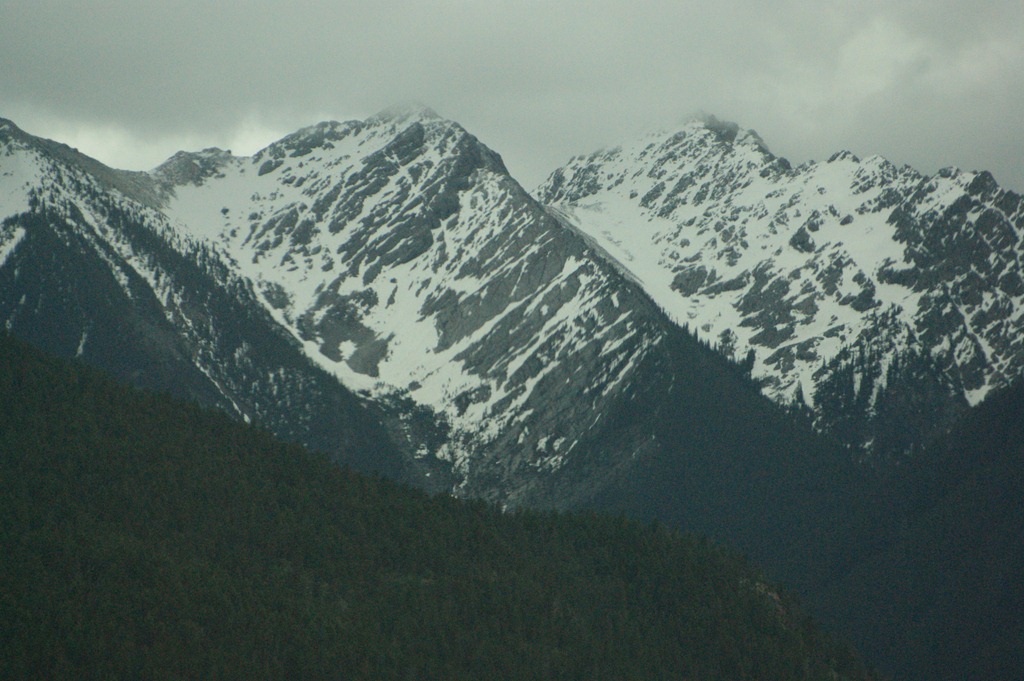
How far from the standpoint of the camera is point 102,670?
19912 cm

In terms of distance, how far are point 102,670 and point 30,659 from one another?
7498 millimetres

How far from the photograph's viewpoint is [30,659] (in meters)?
197
